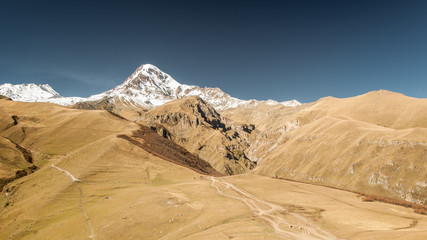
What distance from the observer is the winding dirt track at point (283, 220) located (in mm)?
34094

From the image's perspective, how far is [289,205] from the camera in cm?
4959

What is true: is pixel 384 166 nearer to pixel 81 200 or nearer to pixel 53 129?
pixel 81 200

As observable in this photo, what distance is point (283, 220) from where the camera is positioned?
4019 cm

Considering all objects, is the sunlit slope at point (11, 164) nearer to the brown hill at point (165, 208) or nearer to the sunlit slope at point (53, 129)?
the brown hill at point (165, 208)

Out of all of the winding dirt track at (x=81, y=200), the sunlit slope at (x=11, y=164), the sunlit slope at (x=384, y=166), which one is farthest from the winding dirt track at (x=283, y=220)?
the sunlit slope at (x=384, y=166)

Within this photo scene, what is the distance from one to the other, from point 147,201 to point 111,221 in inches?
413

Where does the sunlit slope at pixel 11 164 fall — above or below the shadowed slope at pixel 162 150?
below

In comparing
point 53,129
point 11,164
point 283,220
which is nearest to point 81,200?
point 11,164

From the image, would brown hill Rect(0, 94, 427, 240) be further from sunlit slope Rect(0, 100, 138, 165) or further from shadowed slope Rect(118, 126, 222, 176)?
sunlit slope Rect(0, 100, 138, 165)

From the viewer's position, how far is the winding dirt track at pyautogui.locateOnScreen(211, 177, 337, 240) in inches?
1342

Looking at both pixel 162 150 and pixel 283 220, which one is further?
pixel 162 150

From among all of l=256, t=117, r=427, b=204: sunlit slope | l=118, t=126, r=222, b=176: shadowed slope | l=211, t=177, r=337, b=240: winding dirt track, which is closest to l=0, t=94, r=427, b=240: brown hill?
l=211, t=177, r=337, b=240: winding dirt track

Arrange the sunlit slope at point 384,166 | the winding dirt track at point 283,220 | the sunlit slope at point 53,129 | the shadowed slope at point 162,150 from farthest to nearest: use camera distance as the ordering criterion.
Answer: the sunlit slope at point 384,166 → the sunlit slope at point 53,129 → the shadowed slope at point 162,150 → the winding dirt track at point 283,220

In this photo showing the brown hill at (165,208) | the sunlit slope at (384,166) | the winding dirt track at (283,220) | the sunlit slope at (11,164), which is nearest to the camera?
the winding dirt track at (283,220)
